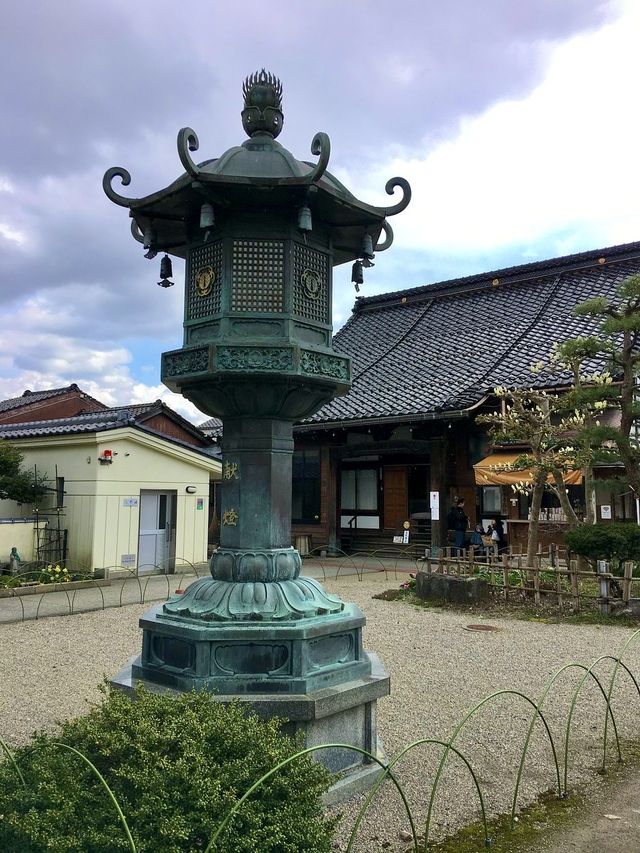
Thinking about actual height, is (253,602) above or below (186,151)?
below

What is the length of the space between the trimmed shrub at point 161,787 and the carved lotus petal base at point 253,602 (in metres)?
1.01

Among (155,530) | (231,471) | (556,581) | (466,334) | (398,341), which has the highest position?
(398,341)

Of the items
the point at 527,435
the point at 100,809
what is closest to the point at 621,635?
the point at 527,435

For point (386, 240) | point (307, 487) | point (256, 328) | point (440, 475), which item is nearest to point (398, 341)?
point (307, 487)

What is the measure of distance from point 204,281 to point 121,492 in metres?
11.1

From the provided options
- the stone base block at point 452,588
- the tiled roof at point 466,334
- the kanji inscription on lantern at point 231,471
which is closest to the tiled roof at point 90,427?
the tiled roof at point 466,334

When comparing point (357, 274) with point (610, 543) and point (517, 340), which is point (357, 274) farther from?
point (517, 340)

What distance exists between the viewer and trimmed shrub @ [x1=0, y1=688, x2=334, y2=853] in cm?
261

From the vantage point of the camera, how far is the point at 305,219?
4.61 m

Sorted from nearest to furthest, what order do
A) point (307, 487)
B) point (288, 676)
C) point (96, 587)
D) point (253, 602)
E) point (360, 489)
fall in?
point (288, 676) < point (253, 602) < point (96, 587) < point (360, 489) < point (307, 487)

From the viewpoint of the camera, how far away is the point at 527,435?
11.9m

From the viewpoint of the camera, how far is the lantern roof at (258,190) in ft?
14.5

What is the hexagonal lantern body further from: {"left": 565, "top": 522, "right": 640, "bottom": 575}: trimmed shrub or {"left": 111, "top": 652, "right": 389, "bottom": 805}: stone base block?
{"left": 565, "top": 522, "right": 640, "bottom": 575}: trimmed shrub

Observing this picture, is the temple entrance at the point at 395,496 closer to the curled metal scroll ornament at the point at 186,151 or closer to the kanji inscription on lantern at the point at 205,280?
the kanji inscription on lantern at the point at 205,280
